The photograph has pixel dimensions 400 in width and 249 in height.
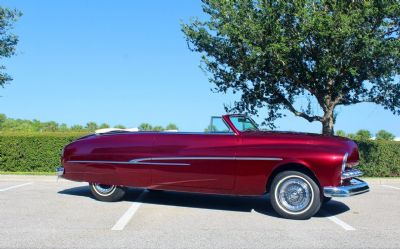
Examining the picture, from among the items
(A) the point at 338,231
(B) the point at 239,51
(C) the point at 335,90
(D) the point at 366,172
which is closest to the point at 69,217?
(A) the point at 338,231

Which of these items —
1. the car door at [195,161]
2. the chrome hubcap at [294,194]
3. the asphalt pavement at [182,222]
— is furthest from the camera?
the car door at [195,161]

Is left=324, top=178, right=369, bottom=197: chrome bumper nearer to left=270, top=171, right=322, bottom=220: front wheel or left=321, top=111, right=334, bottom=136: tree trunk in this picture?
left=270, top=171, right=322, bottom=220: front wheel

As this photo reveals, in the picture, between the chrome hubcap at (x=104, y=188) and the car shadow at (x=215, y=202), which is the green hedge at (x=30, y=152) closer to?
the car shadow at (x=215, y=202)

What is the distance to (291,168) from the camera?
8.12m

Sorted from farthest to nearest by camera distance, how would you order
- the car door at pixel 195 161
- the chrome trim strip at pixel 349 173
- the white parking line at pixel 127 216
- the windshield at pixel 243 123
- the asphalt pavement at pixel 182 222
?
the windshield at pixel 243 123 < the car door at pixel 195 161 < the chrome trim strip at pixel 349 173 < the white parking line at pixel 127 216 < the asphalt pavement at pixel 182 222

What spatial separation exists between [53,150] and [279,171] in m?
9.39

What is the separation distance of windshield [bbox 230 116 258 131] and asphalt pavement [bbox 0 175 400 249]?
138cm

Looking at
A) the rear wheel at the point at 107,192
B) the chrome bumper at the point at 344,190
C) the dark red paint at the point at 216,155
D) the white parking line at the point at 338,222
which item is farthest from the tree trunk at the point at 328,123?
the rear wheel at the point at 107,192

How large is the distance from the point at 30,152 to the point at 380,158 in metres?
10.4

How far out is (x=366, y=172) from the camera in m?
15.5

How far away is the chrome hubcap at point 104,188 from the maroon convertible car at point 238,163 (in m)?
0.27

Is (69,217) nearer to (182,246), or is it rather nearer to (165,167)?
(165,167)

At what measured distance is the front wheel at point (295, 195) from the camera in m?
7.92

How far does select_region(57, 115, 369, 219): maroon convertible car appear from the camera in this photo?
791 centimetres
